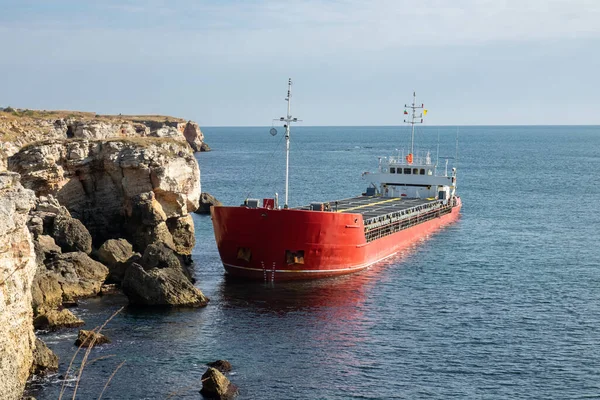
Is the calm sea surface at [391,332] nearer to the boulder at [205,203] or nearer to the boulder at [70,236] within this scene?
the boulder at [70,236]

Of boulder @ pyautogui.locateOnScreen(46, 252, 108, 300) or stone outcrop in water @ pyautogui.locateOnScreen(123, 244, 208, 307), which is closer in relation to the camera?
stone outcrop in water @ pyautogui.locateOnScreen(123, 244, 208, 307)

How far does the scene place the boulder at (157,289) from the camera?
1294 inches

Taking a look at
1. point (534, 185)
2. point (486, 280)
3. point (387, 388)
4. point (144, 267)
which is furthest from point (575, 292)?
point (534, 185)

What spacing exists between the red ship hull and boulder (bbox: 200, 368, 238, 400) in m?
14.2

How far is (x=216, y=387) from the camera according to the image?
23.3 metres

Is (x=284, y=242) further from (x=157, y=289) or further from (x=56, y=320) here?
(x=56, y=320)

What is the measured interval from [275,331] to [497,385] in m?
9.31

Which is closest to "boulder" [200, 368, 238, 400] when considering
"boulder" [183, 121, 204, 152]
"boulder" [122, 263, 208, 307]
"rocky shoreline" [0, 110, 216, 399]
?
"rocky shoreline" [0, 110, 216, 399]

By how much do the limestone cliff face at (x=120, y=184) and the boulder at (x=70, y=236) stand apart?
141 inches

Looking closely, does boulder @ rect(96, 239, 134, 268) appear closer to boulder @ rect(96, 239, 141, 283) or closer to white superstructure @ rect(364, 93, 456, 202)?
boulder @ rect(96, 239, 141, 283)

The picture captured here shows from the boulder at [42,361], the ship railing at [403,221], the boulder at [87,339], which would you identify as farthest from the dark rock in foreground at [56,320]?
the ship railing at [403,221]

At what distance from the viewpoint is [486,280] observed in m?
39.8

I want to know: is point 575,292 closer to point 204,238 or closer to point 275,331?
point 275,331

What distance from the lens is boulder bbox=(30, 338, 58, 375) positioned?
2462 centimetres
